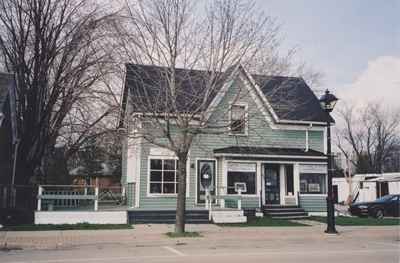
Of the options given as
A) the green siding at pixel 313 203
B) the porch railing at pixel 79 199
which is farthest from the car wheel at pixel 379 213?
the porch railing at pixel 79 199

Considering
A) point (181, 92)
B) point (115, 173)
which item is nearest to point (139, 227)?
point (181, 92)

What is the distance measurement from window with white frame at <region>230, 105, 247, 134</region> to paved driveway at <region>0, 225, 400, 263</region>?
4.08m

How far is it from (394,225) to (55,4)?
1975 centimetres

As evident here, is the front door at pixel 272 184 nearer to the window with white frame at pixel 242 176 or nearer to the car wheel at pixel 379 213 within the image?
the window with white frame at pixel 242 176

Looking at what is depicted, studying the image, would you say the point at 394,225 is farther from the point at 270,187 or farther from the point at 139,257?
the point at 139,257

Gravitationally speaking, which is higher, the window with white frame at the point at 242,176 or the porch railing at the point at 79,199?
the window with white frame at the point at 242,176

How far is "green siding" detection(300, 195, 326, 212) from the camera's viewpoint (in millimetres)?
24719

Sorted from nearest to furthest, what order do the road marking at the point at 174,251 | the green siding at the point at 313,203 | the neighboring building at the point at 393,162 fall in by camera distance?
the road marking at the point at 174,251 < the green siding at the point at 313,203 < the neighboring building at the point at 393,162

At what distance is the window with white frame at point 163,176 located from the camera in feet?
74.4

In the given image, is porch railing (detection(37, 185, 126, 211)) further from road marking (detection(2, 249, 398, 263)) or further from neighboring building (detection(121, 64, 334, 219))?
road marking (detection(2, 249, 398, 263))

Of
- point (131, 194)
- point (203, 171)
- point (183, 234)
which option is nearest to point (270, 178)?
point (203, 171)

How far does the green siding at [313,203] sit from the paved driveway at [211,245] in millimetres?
5396

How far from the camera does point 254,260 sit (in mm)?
11070

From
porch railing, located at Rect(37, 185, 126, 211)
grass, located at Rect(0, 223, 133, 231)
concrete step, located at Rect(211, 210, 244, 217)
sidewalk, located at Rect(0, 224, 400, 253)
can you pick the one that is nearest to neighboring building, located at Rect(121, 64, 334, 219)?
concrete step, located at Rect(211, 210, 244, 217)
